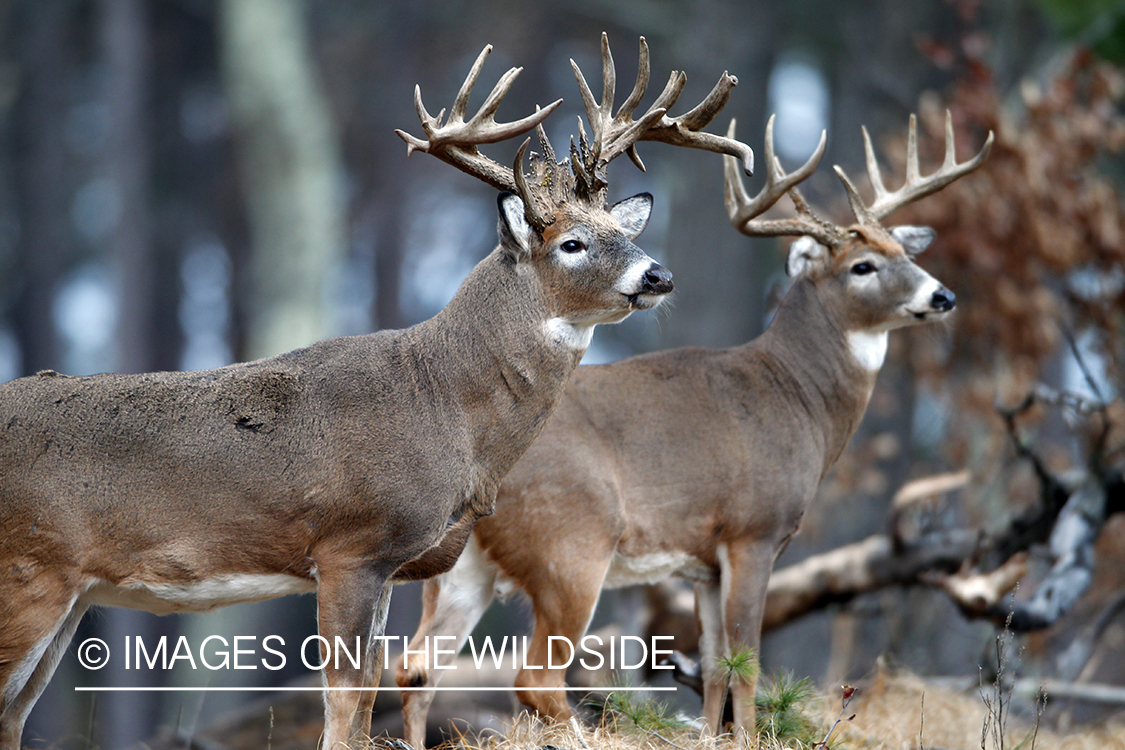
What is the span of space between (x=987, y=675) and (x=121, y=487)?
241 inches

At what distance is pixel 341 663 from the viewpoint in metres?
4.79

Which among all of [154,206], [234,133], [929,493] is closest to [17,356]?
[154,206]

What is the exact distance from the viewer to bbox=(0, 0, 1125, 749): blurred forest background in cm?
1009

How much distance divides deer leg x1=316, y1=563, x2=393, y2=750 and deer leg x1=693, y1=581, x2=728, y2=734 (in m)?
2.07

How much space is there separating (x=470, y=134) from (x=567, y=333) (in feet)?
Answer: 3.05

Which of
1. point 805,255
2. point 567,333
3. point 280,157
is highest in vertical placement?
point 280,157

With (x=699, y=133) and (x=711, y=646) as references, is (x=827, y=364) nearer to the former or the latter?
(x=711, y=646)

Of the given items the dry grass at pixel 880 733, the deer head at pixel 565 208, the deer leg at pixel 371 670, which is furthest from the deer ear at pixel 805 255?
the deer leg at pixel 371 670

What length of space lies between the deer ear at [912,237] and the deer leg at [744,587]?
2.15 meters

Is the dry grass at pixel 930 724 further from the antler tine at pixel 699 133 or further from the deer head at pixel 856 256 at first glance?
the antler tine at pixel 699 133

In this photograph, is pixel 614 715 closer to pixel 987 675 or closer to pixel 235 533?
pixel 235 533

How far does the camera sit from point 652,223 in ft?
70.5

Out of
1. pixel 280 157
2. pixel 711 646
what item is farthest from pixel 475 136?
pixel 280 157

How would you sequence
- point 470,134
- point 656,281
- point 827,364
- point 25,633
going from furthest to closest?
point 827,364
point 470,134
point 656,281
point 25,633
